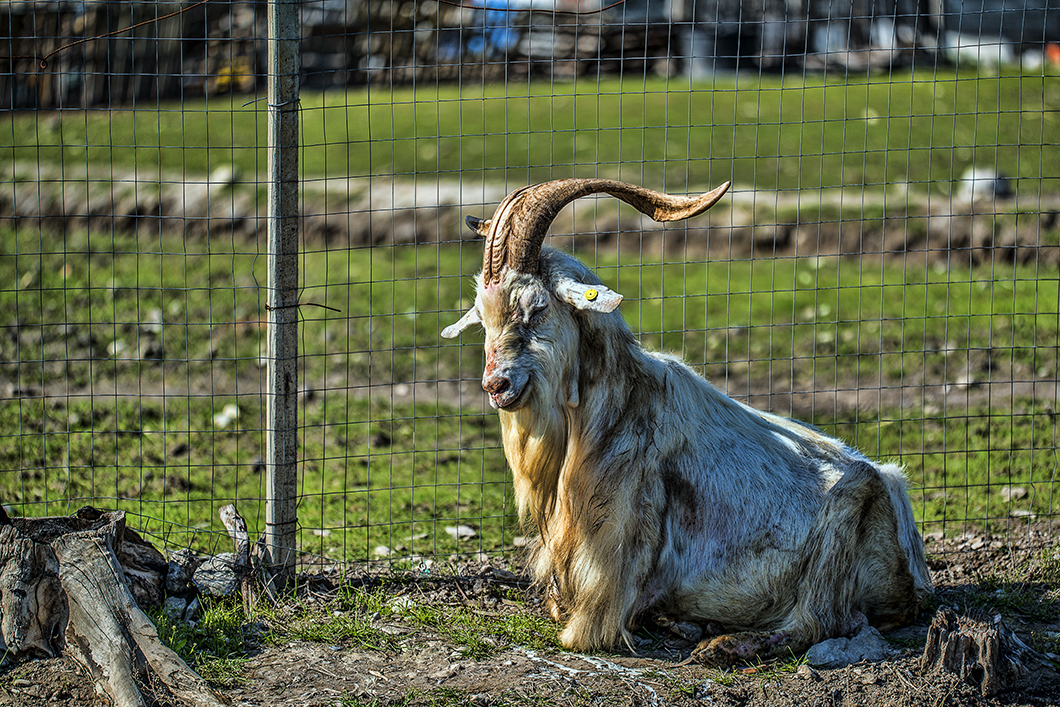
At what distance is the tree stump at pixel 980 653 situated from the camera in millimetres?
4211

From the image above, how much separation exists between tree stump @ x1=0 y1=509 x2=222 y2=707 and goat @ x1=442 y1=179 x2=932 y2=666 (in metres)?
1.74

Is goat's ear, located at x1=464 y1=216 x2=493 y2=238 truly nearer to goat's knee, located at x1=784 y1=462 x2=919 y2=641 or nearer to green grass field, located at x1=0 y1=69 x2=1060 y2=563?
green grass field, located at x1=0 y1=69 x2=1060 y2=563

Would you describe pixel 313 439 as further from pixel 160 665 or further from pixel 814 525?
pixel 814 525

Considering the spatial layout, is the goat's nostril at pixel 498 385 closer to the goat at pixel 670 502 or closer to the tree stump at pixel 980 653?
the goat at pixel 670 502

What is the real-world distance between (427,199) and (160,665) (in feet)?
30.1

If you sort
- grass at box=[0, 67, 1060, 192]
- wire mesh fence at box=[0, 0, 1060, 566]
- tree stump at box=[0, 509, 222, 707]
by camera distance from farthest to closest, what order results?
grass at box=[0, 67, 1060, 192] < wire mesh fence at box=[0, 0, 1060, 566] < tree stump at box=[0, 509, 222, 707]

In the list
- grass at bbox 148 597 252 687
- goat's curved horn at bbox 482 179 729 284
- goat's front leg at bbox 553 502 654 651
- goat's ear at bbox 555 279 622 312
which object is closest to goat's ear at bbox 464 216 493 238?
goat's curved horn at bbox 482 179 729 284

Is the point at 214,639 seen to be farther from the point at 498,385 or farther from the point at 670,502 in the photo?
the point at 670,502

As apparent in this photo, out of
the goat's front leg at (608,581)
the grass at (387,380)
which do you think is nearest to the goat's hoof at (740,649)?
the goat's front leg at (608,581)

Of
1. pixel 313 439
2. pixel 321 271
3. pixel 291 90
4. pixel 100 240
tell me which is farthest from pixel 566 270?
pixel 100 240

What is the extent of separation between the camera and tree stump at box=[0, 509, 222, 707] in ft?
13.4

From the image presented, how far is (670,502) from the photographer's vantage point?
15.5 feet

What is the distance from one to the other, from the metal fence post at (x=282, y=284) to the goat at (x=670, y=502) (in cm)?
97

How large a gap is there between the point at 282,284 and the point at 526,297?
4.60ft
